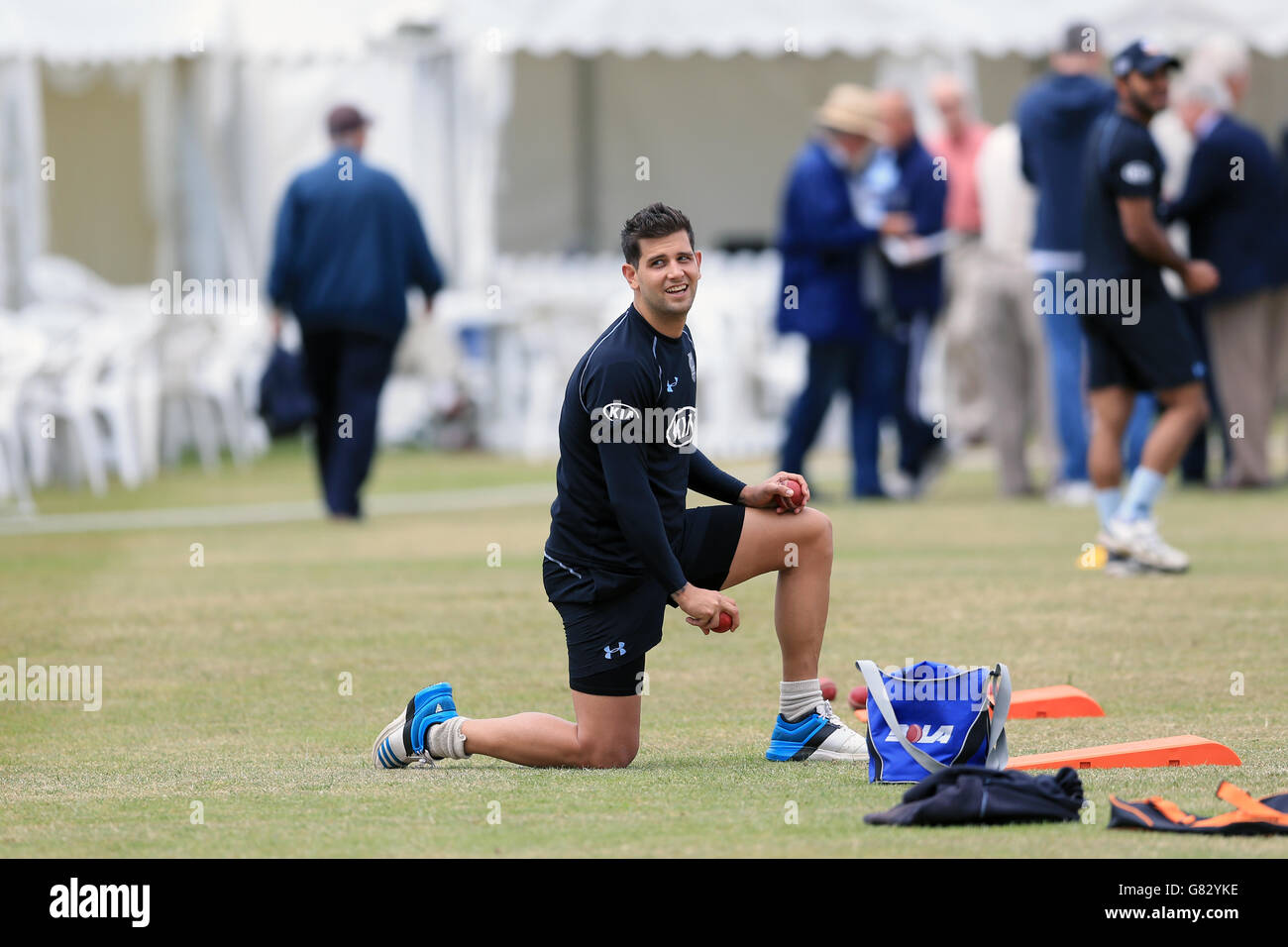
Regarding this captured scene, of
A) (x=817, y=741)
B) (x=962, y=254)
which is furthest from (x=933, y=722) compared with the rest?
(x=962, y=254)

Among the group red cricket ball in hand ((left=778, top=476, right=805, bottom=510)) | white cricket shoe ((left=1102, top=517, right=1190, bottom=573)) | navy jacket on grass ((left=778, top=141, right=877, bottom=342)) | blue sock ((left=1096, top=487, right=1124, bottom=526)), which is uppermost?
navy jacket on grass ((left=778, top=141, right=877, bottom=342))

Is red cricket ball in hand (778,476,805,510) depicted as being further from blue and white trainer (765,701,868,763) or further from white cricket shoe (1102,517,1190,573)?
white cricket shoe (1102,517,1190,573)

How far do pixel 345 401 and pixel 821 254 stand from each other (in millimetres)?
3045

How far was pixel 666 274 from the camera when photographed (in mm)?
5449

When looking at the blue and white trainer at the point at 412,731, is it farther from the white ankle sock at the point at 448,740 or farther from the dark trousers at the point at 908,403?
the dark trousers at the point at 908,403

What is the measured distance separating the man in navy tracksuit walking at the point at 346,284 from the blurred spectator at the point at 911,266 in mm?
2919

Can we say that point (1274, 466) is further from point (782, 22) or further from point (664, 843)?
point (664, 843)

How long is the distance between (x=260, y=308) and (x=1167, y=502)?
9018mm

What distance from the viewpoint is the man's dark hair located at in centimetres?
550

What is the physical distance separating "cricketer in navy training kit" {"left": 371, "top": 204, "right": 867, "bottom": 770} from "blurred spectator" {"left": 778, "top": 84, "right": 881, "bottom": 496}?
7.15 metres

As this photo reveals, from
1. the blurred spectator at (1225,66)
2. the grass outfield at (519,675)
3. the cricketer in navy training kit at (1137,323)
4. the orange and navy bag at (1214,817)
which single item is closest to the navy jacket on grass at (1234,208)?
the blurred spectator at (1225,66)

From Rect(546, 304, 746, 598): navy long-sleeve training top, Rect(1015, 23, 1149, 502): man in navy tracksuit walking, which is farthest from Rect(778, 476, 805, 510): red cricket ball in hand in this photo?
Rect(1015, 23, 1149, 502): man in navy tracksuit walking

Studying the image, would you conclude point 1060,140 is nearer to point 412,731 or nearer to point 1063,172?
point 1063,172

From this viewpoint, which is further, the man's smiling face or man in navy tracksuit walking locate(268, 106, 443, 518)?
man in navy tracksuit walking locate(268, 106, 443, 518)
